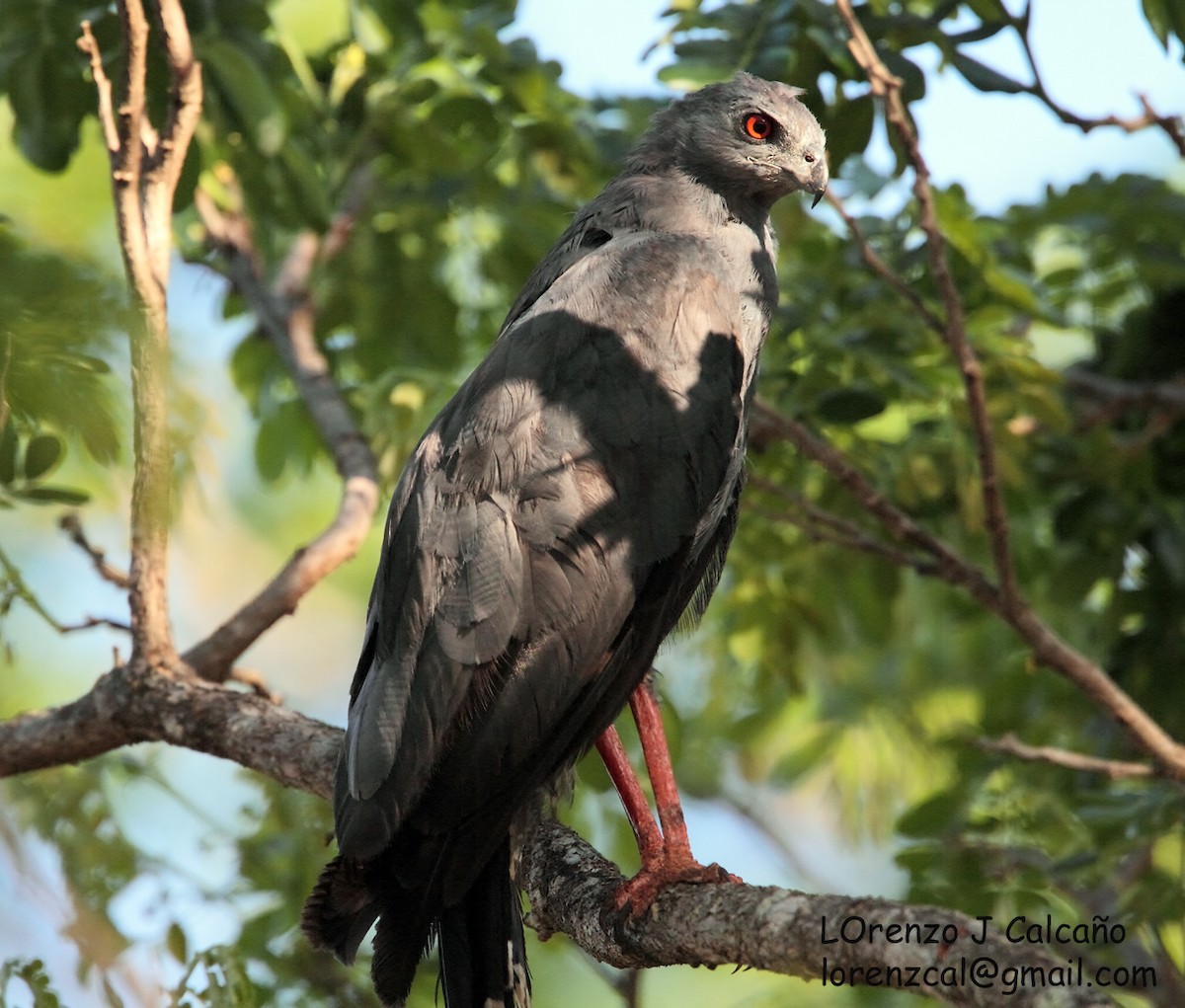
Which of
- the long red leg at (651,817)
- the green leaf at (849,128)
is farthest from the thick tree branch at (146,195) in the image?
the green leaf at (849,128)

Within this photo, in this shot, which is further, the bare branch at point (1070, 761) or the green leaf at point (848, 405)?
the green leaf at point (848, 405)

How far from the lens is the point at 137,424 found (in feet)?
10.5

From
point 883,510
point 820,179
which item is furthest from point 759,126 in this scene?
point 883,510

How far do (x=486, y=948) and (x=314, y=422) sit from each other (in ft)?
8.33

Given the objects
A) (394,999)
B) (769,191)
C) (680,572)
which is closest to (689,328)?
(680,572)

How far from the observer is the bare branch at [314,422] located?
12.8 ft

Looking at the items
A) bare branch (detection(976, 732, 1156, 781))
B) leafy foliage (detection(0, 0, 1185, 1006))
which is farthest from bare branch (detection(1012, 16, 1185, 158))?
bare branch (detection(976, 732, 1156, 781))

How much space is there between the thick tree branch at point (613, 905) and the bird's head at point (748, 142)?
2094 millimetres

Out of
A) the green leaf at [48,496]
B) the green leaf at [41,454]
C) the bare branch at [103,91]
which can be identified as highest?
the bare branch at [103,91]

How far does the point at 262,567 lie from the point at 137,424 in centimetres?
765

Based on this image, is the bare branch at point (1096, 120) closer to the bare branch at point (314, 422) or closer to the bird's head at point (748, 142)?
the bird's head at point (748, 142)

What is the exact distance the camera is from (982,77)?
3.88m

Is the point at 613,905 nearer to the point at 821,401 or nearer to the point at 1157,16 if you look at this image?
the point at 821,401

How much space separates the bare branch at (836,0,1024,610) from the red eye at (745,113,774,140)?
0.38 meters
